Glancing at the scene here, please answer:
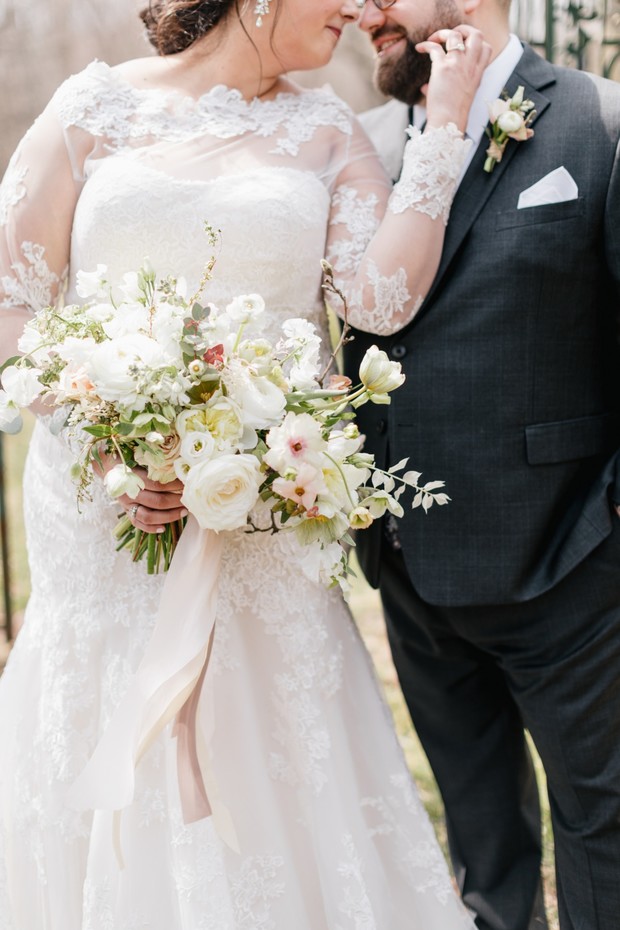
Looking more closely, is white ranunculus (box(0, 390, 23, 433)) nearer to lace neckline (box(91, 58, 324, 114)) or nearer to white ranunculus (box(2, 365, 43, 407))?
white ranunculus (box(2, 365, 43, 407))

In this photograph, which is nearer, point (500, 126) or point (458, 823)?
point (500, 126)

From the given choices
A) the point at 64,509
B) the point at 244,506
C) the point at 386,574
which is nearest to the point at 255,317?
the point at 244,506

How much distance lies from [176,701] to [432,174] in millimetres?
1359

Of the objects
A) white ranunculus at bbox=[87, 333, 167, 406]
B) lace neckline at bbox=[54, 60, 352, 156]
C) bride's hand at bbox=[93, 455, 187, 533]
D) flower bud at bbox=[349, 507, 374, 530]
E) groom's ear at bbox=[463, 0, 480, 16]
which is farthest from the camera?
groom's ear at bbox=[463, 0, 480, 16]

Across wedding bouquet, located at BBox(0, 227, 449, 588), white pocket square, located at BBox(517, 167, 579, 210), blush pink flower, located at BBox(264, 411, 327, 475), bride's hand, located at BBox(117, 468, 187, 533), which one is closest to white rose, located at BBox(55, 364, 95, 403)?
wedding bouquet, located at BBox(0, 227, 449, 588)

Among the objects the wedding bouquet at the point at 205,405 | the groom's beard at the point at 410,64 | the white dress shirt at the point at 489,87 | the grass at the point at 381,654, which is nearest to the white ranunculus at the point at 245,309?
the wedding bouquet at the point at 205,405

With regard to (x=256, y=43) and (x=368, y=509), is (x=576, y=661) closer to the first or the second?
(x=368, y=509)

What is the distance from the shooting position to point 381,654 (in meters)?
5.36

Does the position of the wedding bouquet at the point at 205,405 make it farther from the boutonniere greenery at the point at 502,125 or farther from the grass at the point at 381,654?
the grass at the point at 381,654

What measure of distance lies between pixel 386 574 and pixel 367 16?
1539 mm

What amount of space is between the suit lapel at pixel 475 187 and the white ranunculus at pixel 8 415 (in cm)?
105

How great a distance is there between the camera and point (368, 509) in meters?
2.04

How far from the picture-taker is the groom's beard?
8.60ft

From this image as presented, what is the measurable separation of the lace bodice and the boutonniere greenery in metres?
0.14
